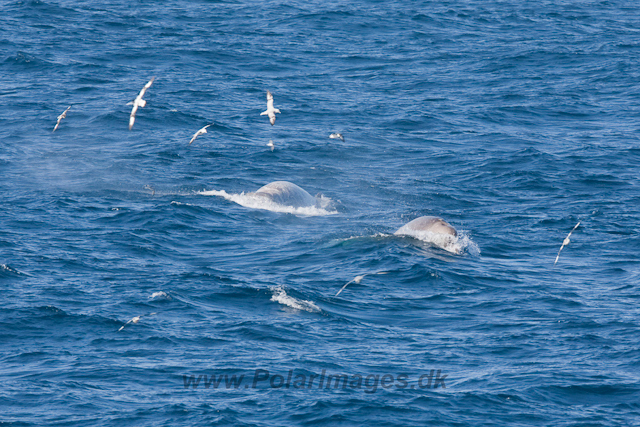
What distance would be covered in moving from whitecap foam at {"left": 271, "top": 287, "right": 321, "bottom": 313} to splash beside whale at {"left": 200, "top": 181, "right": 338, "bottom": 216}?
28.9 ft

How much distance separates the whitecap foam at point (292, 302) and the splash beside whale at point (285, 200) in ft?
28.9

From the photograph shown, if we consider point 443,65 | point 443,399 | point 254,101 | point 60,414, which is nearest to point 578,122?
point 443,65

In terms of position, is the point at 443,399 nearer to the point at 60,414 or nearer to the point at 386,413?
the point at 386,413

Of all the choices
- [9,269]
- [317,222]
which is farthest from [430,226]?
[9,269]

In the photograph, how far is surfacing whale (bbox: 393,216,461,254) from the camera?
28641 mm

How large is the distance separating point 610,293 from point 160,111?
26.9m

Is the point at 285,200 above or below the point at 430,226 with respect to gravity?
below

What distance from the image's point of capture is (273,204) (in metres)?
33.1

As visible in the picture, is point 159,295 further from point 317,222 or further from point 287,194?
point 287,194

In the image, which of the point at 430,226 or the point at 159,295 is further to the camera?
the point at 430,226

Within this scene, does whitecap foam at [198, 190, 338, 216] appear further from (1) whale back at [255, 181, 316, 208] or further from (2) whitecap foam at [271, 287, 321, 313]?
(2) whitecap foam at [271, 287, 321, 313]

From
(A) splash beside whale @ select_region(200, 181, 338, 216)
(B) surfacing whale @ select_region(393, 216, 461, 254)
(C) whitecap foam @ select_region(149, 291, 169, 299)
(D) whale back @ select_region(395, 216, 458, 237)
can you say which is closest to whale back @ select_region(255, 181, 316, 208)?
(A) splash beside whale @ select_region(200, 181, 338, 216)

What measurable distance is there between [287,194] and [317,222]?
207 centimetres

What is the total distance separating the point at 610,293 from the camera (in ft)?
81.9
